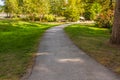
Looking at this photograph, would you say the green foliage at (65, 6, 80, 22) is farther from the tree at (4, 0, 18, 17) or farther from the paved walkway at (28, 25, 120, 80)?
the paved walkway at (28, 25, 120, 80)

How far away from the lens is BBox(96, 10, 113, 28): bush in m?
36.8

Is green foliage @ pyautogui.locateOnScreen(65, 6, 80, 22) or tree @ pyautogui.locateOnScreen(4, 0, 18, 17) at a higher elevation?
tree @ pyautogui.locateOnScreen(4, 0, 18, 17)

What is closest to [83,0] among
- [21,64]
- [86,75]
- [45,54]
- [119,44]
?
[119,44]

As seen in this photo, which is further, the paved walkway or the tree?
the tree

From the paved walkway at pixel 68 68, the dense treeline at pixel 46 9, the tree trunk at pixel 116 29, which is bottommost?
the paved walkway at pixel 68 68

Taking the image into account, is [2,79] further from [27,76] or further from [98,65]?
[98,65]

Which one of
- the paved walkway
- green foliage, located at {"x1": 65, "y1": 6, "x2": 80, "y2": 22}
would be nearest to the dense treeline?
green foliage, located at {"x1": 65, "y1": 6, "x2": 80, "y2": 22}

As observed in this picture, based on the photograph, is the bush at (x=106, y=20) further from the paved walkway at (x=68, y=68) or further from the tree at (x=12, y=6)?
the tree at (x=12, y=6)

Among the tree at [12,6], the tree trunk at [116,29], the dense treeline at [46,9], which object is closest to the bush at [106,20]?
the dense treeline at [46,9]

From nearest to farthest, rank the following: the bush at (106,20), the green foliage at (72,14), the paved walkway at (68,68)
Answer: the paved walkway at (68,68) < the bush at (106,20) < the green foliage at (72,14)

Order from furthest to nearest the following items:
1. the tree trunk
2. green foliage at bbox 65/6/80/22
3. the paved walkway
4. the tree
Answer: the tree
green foliage at bbox 65/6/80/22
the tree trunk
the paved walkway

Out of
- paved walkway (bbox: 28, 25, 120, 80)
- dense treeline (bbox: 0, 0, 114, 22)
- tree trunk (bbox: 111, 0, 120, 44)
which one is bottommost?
paved walkway (bbox: 28, 25, 120, 80)

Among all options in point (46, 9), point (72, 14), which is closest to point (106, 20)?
point (72, 14)

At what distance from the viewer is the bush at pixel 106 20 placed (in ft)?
121
